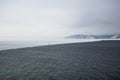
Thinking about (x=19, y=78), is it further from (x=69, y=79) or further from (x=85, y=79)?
(x=85, y=79)

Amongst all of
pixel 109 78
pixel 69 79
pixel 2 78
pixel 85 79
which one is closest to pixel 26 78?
pixel 2 78

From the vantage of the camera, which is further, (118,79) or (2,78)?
(2,78)

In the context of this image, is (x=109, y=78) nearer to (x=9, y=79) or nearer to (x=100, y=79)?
(x=100, y=79)

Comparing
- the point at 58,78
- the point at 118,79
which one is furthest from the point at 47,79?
the point at 118,79

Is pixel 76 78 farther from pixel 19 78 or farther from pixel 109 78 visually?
pixel 19 78

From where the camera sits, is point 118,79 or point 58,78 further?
point 58,78

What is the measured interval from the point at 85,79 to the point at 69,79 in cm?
91

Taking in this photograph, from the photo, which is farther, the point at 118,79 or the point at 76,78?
the point at 76,78

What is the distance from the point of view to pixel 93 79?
5.90 metres

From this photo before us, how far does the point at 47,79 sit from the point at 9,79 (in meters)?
2.21

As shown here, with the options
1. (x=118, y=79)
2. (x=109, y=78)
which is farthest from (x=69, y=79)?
(x=118, y=79)

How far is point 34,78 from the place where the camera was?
617 centimetres

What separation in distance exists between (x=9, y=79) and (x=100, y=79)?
5.23 metres

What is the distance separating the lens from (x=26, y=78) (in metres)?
6.17
